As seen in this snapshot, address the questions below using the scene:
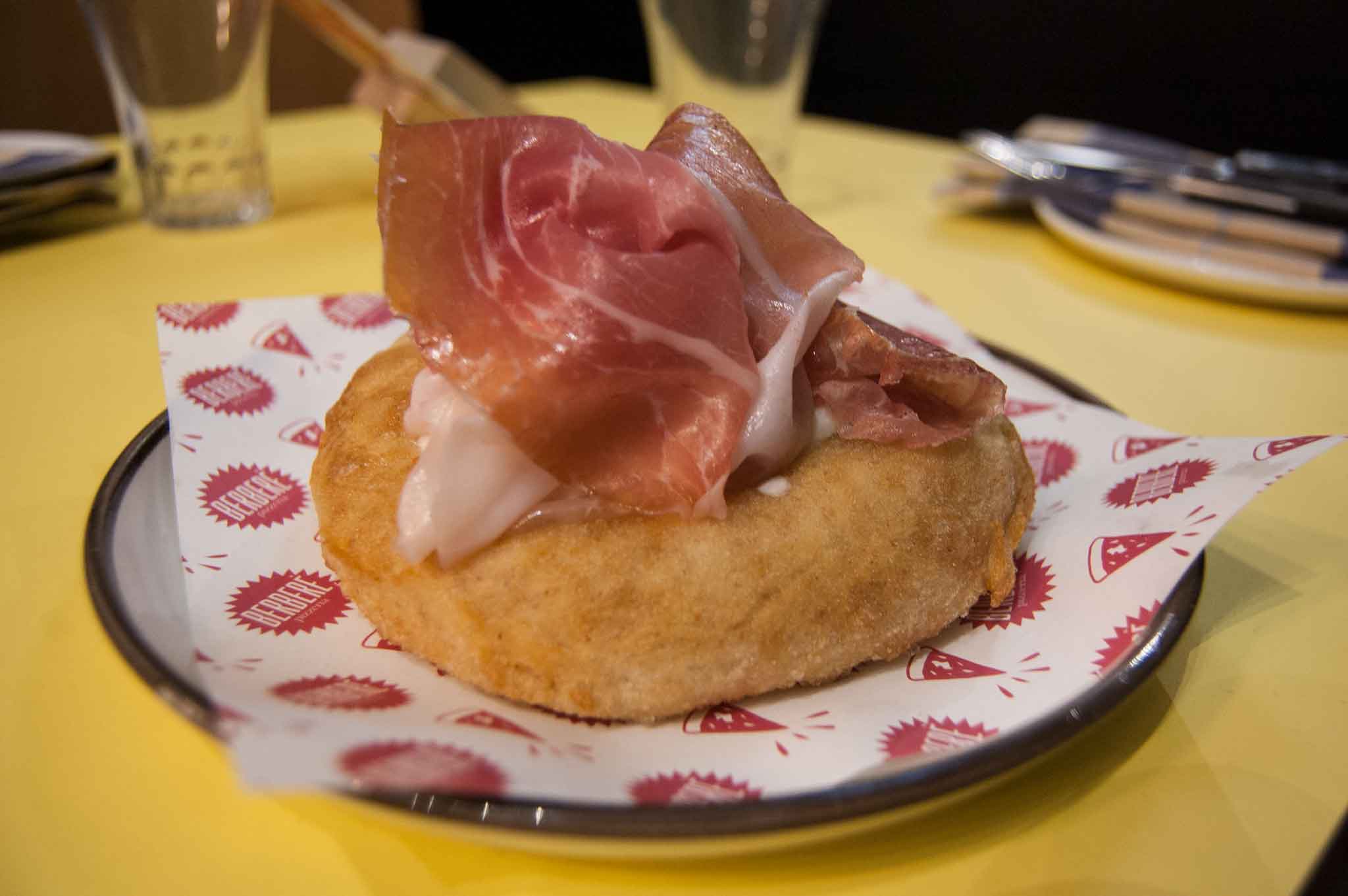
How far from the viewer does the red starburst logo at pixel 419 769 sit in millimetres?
911

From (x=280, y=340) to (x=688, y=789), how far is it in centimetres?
128

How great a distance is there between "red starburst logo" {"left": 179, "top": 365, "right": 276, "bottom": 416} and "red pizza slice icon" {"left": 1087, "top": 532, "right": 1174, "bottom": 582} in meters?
1.34

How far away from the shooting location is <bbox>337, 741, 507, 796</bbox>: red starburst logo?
911 mm

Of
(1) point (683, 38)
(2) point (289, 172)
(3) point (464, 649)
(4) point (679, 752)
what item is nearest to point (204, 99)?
(2) point (289, 172)

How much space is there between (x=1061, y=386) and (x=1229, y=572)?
485 millimetres

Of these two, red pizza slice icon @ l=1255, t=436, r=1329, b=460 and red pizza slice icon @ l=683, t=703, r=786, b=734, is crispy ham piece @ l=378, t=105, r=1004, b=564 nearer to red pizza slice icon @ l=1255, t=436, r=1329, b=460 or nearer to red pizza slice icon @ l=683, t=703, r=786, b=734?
red pizza slice icon @ l=683, t=703, r=786, b=734

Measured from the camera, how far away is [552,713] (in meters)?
1.20

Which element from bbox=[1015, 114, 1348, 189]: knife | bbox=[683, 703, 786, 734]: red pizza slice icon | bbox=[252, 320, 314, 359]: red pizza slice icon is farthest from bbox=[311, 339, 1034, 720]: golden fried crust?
bbox=[1015, 114, 1348, 189]: knife

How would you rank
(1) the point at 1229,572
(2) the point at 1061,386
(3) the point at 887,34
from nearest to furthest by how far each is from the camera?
(1) the point at 1229,572 → (2) the point at 1061,386 → (3) the point at 887,34

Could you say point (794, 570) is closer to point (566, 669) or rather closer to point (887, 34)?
point (566, 669)

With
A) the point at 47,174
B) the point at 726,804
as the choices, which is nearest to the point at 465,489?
the point at 726,804

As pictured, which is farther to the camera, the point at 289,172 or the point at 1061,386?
the point at 289,172

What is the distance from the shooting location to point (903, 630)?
131 centimetres

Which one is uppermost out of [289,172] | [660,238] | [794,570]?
[660,238]
